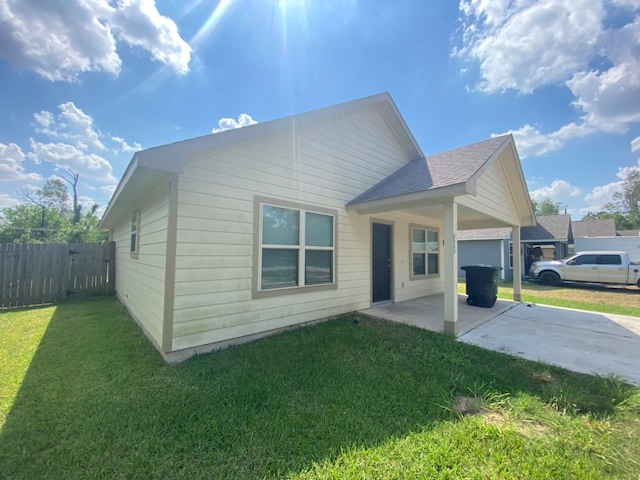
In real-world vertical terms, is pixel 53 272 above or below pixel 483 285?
above

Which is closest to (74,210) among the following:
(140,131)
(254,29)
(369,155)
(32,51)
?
(140,131)

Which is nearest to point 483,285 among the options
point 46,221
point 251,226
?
point 251,226

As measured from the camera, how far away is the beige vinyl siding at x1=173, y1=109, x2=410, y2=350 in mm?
3881

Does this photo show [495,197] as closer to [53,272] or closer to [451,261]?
[451,261]

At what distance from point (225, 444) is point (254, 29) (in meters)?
8.13

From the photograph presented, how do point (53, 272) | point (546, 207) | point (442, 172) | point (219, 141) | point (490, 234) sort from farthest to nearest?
point (546, 207), point (490, 234), point (53, 272), point (442, 172), point (219, 141)

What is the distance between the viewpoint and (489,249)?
1585 centimetres

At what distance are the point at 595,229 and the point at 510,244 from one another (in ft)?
49.2

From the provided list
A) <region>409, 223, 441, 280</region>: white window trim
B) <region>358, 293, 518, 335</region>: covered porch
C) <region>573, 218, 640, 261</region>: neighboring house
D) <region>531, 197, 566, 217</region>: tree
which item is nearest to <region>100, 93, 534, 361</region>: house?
<region>409, 223, 441, 280</region>: white window trim

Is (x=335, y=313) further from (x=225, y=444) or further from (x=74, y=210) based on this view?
(x=74, y=210)

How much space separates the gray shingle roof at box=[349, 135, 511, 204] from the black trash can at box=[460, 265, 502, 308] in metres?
3.06

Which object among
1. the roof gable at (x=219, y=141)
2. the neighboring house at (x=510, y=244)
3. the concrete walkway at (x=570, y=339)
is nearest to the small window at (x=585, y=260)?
the neighboring house at (x=510, y=244)

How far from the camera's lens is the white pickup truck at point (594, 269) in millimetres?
11344

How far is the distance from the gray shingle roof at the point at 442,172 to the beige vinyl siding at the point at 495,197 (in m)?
0.56
